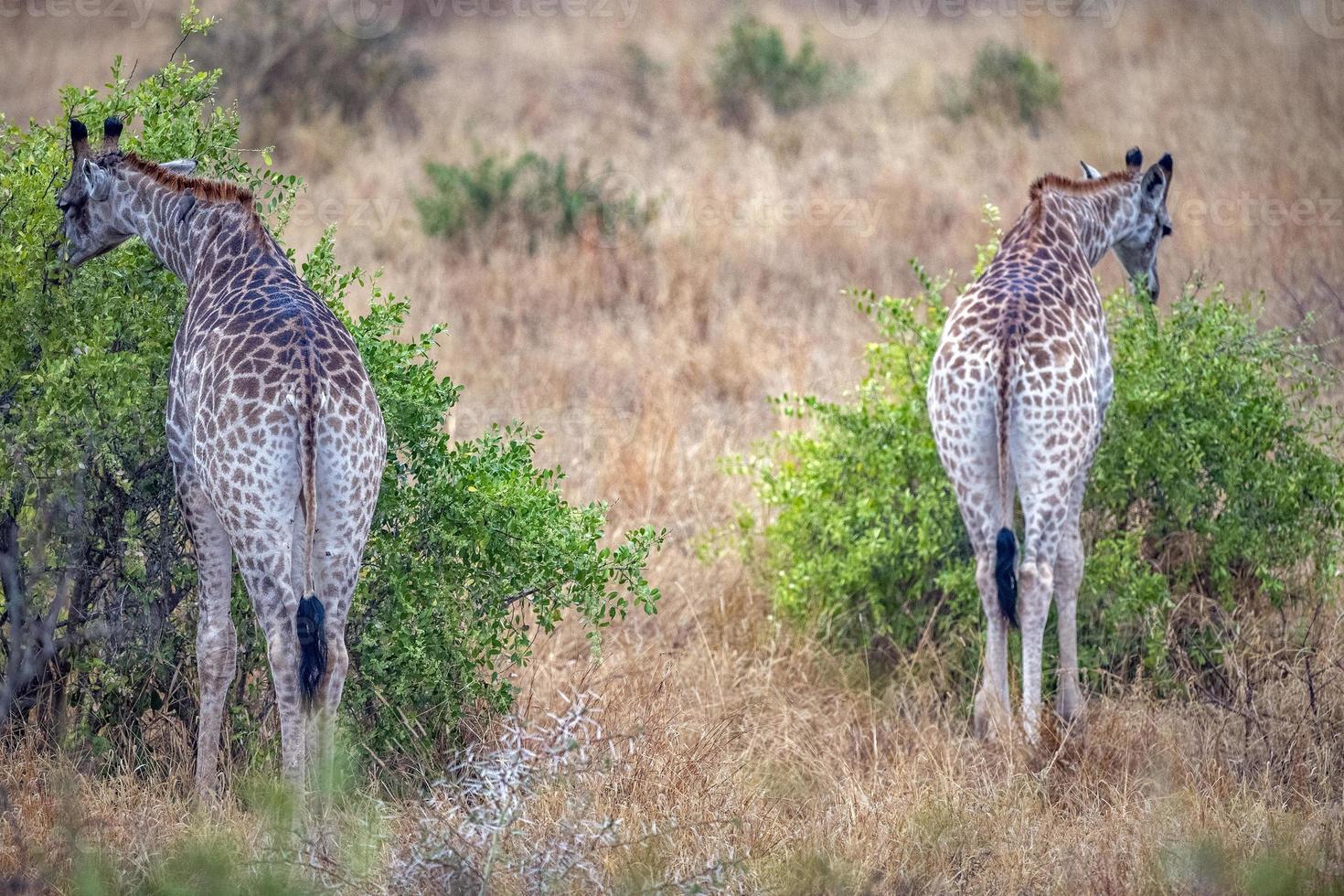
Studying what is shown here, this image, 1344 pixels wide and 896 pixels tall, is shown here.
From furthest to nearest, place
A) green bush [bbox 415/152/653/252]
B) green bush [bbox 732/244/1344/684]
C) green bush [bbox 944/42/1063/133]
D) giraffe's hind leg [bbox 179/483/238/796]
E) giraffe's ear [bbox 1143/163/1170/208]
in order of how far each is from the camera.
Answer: green bush [bbox 944/42/1063/133]
green bush [bbox 415/152/653/252]
giraffe's ear [bbox 1143/163/1170/208]
green bush [bbox 732/244/1344/684]
giraffe's hind leg [bbox 179/483/238/796]

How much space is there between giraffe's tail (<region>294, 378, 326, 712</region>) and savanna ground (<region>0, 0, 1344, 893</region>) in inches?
22.2

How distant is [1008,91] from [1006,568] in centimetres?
1007

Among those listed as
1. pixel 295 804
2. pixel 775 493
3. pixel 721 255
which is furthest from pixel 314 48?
pixel 295 804

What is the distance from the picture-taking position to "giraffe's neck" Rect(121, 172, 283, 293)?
4.97 metres

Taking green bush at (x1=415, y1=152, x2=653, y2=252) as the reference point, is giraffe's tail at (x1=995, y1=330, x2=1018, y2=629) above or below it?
below

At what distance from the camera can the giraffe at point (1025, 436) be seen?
5324 mm

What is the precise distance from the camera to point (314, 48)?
1451 cm

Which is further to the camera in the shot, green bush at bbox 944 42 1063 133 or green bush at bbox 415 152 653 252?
green bush at bbox 944 42 1063 133
